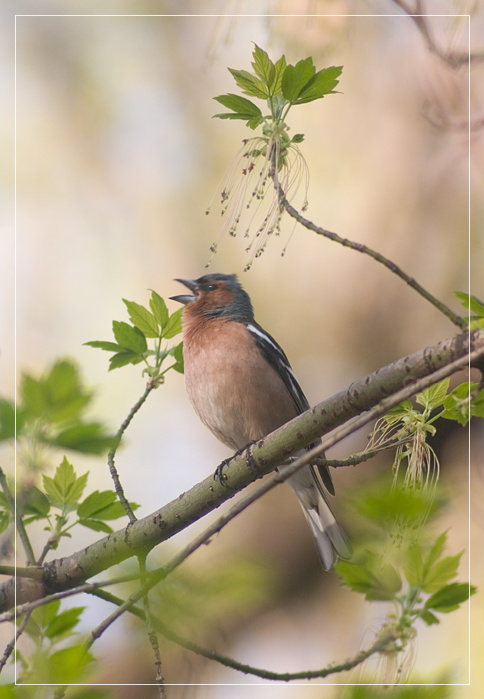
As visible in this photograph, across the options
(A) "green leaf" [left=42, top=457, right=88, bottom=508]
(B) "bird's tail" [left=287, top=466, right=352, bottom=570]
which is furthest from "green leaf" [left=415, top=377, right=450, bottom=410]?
(B) "bird's tail" [left=287, top=466, right=352, bottom=570]

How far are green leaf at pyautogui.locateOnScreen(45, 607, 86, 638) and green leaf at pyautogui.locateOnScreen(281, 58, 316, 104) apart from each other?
1268 mm

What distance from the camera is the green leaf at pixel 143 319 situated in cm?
220

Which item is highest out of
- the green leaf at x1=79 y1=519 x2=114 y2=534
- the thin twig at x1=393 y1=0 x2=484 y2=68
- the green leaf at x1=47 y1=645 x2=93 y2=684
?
the thin twig at x1=393 y1=0 x2=484 y2=68

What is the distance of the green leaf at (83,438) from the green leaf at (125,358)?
74 cm

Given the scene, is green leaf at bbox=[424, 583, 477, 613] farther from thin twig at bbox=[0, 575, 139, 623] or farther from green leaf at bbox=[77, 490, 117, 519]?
green leaf at bbox=[77, 490, 117, 519]

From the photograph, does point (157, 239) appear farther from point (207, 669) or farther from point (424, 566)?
point (424, 566)

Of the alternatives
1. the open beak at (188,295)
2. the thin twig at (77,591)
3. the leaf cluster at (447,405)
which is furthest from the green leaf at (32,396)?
the open beak at (188,295)

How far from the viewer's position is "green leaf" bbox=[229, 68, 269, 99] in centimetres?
177

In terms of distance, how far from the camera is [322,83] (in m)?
1.74

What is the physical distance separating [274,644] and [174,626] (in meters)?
2.05

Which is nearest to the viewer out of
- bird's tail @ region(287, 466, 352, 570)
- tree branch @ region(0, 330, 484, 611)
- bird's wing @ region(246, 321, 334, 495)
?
tree branch @ region(0, 330, 484, 611)

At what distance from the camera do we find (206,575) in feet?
4.32

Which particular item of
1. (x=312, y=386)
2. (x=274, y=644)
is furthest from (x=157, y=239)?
(x=274, y=644)

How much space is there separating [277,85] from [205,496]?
1.17 metres
